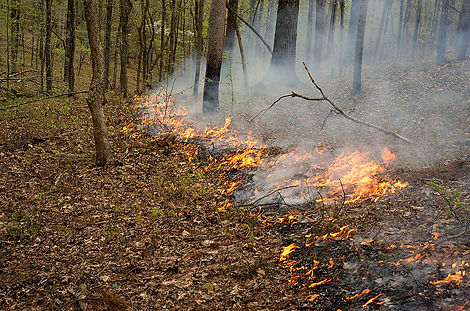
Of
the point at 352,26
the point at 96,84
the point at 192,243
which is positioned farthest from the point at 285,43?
the point at 192,243

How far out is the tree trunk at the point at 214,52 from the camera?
12297 millimetres

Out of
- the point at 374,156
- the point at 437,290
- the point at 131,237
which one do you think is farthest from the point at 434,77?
the point at 131,237

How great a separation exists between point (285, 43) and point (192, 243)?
10.9 metres

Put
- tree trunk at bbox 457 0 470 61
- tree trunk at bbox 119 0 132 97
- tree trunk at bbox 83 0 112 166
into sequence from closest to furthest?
tree trunk at bbox 83 0 112 166 → tree trunk at bbox 457 0 470 61 → tree trunk at bbox 119 0 132 97

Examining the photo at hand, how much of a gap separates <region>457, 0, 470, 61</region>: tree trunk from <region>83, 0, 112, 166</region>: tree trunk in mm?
16194

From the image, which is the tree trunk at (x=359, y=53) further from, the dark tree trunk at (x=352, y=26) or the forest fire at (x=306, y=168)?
the forest fire at (x=306, y=168)

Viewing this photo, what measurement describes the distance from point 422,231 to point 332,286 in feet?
5.67

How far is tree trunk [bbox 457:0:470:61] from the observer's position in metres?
15.5

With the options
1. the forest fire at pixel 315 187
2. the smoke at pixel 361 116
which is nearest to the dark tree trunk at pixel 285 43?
the smoke at pixel 361 116

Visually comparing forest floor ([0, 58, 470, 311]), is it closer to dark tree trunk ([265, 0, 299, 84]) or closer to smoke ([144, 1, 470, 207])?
smoke ([144, 1, 470, 207])

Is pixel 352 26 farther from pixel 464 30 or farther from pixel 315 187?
pixel 315 187

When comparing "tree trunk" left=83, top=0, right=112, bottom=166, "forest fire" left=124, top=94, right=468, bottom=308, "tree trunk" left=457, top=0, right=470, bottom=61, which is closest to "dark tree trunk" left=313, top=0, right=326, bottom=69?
"tree trunk" left=457, top=0, right=470, bottom=61

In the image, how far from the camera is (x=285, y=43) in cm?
1430

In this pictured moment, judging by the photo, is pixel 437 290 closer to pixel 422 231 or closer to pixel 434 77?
pixel 422 231
